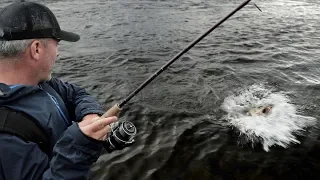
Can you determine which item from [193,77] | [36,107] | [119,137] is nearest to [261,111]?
[193,77]

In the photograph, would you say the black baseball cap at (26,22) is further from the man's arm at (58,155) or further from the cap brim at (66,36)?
the man's arm at (58,155)

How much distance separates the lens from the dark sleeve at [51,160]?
229 centimetres

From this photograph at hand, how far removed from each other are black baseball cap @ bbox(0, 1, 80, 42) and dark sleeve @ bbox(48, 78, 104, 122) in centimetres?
110

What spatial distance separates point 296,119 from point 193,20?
10.8m

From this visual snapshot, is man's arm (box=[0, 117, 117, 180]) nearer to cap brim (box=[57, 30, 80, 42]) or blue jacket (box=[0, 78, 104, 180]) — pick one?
blue jacket (box=[0, 78, 104, 180])

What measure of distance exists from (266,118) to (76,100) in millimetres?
4830

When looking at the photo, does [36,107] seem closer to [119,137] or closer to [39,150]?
[39,150]

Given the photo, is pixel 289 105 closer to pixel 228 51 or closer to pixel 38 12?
pixel 228 51

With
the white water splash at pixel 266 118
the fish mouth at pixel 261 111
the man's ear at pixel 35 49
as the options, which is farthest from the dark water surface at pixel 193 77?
the man's ear at pixel 35 49

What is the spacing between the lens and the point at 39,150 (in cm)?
242

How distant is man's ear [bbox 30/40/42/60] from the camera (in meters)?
2.77

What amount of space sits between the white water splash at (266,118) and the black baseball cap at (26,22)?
4.60 metres

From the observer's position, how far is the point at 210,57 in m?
A: 10.6

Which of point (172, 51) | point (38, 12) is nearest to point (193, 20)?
point (172, 51)
